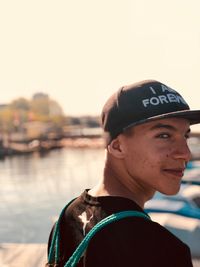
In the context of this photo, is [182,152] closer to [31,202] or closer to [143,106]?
[143,106]

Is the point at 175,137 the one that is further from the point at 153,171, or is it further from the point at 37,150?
the point at 37,150

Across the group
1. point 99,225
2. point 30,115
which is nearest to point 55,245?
Answer: point 99,225

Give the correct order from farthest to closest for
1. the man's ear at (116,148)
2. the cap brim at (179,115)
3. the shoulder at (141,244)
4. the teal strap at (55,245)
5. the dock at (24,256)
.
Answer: the dock at (24,256) → the teal strap at (55,245) → the man's ear at (116,148) → the cap brim at (179,115) → the shoulder at (141,244)

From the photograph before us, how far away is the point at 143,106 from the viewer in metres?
1.75

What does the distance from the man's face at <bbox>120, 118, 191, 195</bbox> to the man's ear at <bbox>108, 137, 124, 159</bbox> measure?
2cm

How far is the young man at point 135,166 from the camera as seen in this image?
5.24 ft

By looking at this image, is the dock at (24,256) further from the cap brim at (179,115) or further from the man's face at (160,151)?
the cap brim at (179,115)

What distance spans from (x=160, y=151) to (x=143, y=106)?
0.63 ft

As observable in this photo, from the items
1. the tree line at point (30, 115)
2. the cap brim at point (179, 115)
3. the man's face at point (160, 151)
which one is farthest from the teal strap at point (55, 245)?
the tree line at point (30, 115)

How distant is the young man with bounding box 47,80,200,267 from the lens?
5.24 feet

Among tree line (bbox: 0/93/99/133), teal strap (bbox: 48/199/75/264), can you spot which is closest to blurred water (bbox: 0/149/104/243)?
teal strap (bbox: 48/199/75/264)

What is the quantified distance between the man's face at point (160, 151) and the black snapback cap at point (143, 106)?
0.15 ft

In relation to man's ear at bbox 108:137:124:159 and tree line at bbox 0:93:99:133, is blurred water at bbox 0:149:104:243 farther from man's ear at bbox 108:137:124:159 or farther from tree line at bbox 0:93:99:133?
tree line at bbox 0:93:99:133

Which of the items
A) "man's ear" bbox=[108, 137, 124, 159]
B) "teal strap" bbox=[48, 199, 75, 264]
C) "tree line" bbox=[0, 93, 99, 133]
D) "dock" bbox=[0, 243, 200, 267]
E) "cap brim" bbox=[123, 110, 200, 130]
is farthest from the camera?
"tree line" bbox=[0, 93, 99, 133]
